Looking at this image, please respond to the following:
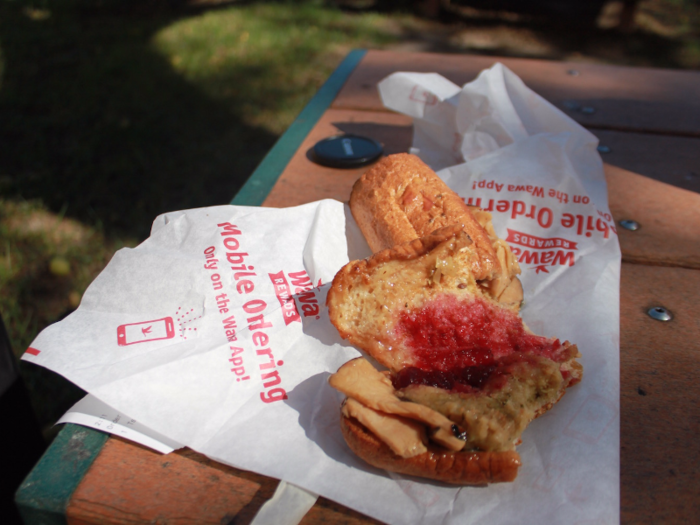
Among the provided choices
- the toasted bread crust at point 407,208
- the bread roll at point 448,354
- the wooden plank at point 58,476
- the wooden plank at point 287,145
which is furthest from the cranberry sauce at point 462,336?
the wooden plank at point 287,145

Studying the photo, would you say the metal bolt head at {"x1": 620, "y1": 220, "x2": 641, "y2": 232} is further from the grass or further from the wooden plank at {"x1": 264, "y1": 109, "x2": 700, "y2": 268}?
the grass

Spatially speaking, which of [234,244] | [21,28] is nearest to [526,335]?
[234,244]

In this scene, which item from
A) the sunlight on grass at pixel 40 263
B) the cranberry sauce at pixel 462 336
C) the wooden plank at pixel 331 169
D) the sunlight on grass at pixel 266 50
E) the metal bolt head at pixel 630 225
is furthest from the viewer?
the sunlight on grass at pixel 266 50

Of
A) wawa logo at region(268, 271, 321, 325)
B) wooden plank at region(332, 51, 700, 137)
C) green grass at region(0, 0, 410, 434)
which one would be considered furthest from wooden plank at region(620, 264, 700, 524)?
green grass at region(0, 0, 410, 434)

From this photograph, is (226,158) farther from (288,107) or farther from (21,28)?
(21,28)

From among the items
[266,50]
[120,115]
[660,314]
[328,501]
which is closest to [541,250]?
[660,314]

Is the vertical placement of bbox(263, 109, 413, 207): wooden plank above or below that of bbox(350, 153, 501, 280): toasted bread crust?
below

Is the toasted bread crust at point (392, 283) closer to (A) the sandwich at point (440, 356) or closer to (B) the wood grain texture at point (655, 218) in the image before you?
(A) the sandwich at point (440, 356)
